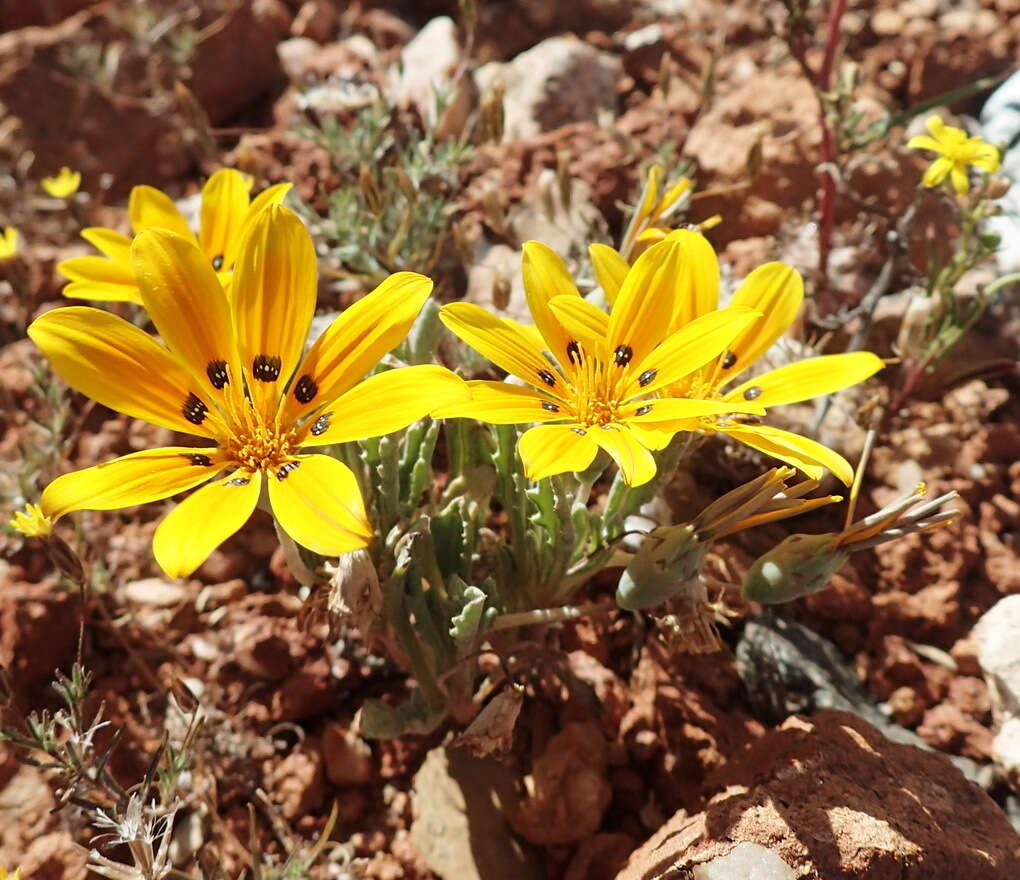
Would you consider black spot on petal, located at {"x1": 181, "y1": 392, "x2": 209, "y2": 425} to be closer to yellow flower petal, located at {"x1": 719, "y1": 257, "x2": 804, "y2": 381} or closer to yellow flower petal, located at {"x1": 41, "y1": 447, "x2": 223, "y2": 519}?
yellow flower petal, located at {"x1": 41, "y1": 447, "x2": 223, "y2": 519}

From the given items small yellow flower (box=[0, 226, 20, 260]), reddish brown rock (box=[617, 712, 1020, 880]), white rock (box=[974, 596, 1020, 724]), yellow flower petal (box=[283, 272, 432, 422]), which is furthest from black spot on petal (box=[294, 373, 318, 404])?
white rock (box=[974, 596, 1020, 724])

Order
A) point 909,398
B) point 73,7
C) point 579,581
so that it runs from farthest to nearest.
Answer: point 73,7 < point 909,398 < point 579,581

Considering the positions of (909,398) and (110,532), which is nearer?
(110,532)

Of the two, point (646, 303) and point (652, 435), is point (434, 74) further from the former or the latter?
point (652, 435)

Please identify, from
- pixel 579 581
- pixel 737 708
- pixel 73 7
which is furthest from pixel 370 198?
pixel 73 7

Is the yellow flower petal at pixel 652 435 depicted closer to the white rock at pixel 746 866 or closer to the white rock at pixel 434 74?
the white rock at pixel 746 866

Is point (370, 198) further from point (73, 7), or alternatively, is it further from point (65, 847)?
point (73, 7)

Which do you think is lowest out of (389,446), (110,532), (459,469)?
(110,532)
